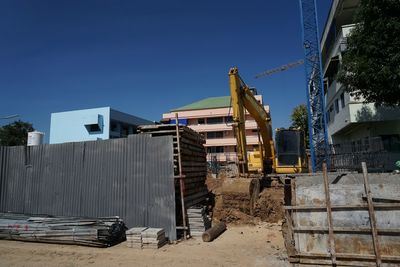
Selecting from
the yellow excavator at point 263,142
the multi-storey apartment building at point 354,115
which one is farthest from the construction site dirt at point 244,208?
the multi-storey apartment building at point 354,115

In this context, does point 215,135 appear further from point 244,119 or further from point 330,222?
point 330,222

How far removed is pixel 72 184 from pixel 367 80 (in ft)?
46.8

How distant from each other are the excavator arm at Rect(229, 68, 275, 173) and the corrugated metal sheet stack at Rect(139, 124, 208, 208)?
2273 mm

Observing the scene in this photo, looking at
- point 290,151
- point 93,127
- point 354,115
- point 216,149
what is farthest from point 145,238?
point 216,149

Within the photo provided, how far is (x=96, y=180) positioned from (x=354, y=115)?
63.0ft

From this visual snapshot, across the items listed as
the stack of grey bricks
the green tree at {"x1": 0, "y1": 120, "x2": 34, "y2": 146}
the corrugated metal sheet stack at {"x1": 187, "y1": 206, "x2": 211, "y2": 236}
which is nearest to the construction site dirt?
the corrugated metal sheet stack at {"x1": 187, "y1": 206, "x2": 211, "y2": 236}

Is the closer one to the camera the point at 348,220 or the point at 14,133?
the point at 348,220

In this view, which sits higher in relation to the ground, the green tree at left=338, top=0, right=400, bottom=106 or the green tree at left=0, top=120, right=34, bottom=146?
the green tree at left=0, top=120, right=34, bottom=146

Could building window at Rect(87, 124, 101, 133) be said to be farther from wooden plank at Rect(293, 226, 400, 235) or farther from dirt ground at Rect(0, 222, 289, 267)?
wooden plank at Rect(293, 226, 400, 235)

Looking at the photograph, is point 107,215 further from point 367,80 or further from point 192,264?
point 367,80

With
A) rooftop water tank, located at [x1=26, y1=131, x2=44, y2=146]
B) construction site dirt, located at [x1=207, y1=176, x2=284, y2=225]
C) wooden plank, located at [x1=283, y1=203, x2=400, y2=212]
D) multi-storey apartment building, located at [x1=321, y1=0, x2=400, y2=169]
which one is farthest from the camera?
multi-storey apartment building, located at [x1=321, y1=0, x2=400, y2=169]

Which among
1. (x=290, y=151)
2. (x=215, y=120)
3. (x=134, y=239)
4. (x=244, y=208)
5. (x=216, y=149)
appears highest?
(x=215, y=120)

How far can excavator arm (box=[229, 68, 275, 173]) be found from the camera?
14594 mm

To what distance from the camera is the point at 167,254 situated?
8727 millimetres
